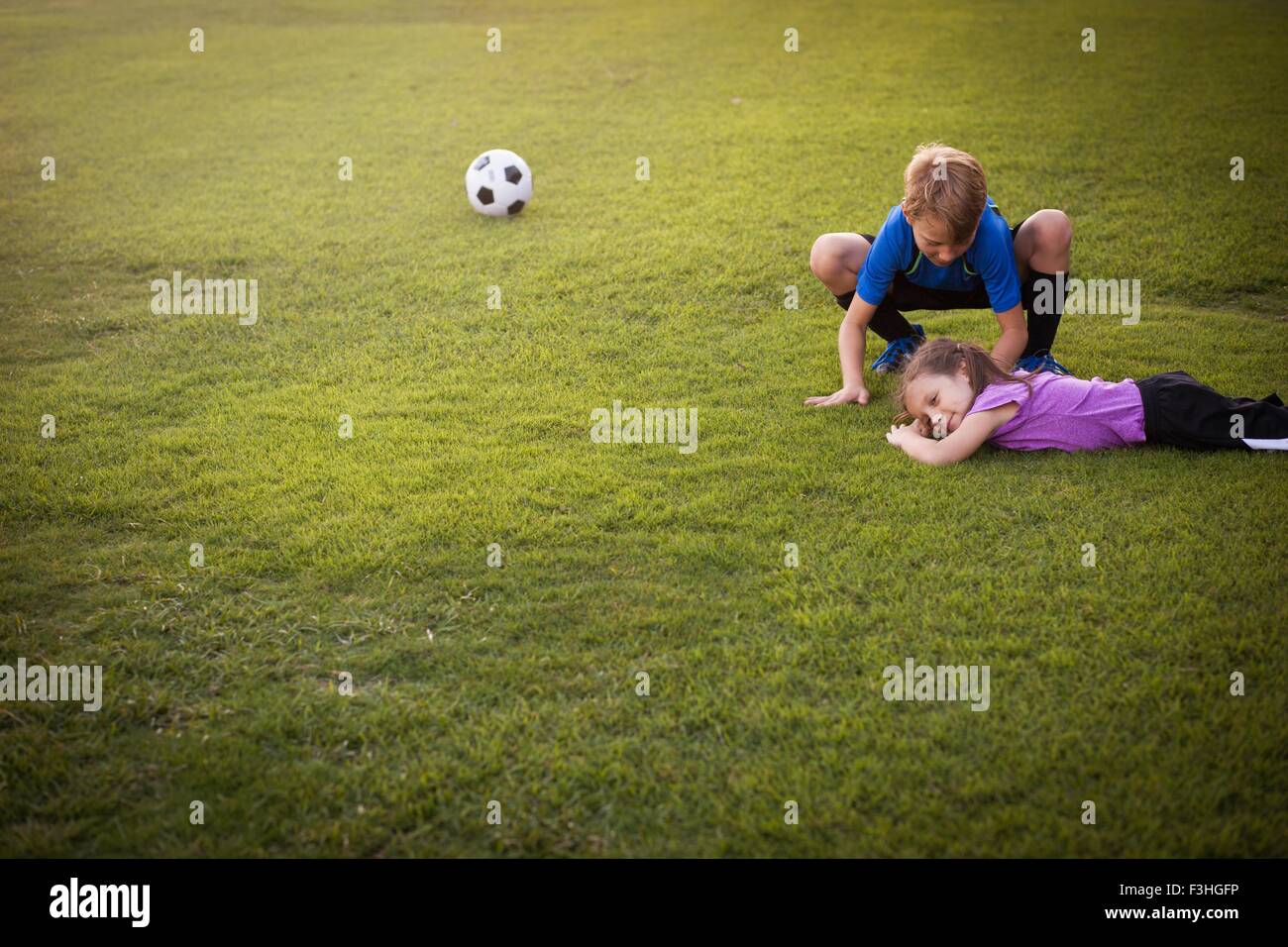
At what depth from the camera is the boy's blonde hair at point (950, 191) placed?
4.13 meters

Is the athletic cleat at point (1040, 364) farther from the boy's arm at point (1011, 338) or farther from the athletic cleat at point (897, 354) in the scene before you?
the athletic cleat at point (897, 354)

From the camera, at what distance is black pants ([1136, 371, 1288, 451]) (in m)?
4.16

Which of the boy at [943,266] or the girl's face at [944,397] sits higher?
the boy at [943,266]

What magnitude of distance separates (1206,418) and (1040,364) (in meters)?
0.87

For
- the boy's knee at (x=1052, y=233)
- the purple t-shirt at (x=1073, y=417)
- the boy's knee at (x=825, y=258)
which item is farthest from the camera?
the boy's knee at (x=825, y=258)

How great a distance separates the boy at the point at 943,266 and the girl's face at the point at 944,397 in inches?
12.3

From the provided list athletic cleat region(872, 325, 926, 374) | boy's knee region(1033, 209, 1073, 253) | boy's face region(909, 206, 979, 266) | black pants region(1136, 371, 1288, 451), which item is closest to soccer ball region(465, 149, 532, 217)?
athletic cleat region(872, 325, 926, 374)

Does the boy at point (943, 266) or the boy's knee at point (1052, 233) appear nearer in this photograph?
the boy at point (943, 266)

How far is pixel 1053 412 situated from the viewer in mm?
4324

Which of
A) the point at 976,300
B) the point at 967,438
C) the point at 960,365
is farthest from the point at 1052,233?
the point at 967,438

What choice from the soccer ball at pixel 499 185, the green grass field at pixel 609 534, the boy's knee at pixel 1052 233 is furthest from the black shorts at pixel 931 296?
the soccer ball at pixel 499 185

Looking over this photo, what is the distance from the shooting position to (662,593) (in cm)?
349

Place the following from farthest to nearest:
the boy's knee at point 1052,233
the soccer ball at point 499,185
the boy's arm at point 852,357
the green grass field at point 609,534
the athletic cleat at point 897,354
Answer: the soccer ball at point 499,185 → the athletic cleat at point 897,354 → the boy's arm at point 852,357 → the boy's knee at point 1052,233 → the green grass field at point 609,534
